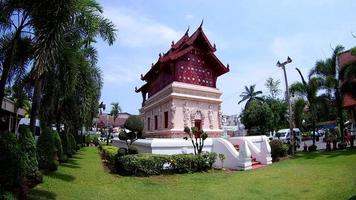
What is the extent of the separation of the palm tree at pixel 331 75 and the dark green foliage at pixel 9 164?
25.4m

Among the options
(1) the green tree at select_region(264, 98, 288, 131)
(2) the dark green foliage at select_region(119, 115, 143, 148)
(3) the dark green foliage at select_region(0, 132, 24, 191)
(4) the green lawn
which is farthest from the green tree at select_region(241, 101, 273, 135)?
(3) the dark green foliage at select_region(0, 132, 24, 191)

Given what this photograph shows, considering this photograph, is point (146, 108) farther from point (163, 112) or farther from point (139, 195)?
point (139, 195)

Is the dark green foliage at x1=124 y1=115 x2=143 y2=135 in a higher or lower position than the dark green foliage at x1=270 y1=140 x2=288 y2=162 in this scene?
higher

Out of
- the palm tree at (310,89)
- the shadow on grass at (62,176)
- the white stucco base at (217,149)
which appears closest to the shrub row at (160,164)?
the white stucco base at (217,149)

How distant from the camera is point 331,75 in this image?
29875mm

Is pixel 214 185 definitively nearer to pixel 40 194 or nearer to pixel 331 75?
pixel 40 194

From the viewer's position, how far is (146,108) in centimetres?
3456

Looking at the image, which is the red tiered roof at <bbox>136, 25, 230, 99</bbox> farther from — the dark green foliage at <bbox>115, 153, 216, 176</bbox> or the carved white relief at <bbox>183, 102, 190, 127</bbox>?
the dark green foliage at <bbox>115, 153, 216, 176</bbox>

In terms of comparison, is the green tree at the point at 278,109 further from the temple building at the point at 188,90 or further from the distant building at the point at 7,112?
the distant building at the point at 7,112

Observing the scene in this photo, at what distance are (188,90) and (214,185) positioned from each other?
13362 mm

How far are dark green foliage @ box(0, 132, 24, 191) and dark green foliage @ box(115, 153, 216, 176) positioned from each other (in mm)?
7958

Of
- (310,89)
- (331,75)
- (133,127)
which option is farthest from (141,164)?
(331,75)

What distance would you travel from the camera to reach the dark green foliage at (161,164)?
56.3 ft

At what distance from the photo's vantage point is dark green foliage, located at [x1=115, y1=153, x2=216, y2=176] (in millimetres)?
Result: 17172
